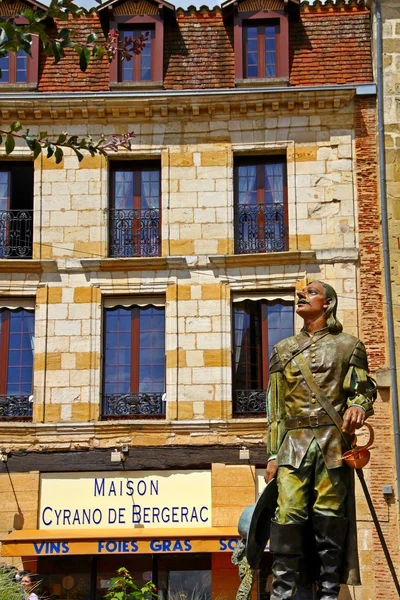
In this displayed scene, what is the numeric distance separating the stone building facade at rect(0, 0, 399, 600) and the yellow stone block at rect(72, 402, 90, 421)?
0.11 ft

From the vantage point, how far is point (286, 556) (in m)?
8.45

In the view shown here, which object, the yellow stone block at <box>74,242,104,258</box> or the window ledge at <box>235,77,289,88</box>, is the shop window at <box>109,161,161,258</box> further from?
the window ledge at <box>235,77,289,88</box>

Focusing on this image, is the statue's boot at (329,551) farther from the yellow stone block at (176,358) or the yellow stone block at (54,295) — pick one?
the yellow stone block at (54,295)

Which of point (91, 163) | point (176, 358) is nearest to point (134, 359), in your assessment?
point (176, 358)

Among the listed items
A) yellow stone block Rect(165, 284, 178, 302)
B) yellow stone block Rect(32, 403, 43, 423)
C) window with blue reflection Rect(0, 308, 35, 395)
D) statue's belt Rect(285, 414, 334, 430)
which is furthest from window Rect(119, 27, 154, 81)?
statue's belt Rect(285, 414, 334, 430)

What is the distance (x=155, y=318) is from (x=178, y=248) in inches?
51.8

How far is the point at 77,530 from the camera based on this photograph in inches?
790

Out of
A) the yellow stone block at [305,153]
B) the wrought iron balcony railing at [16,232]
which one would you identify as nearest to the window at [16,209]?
the wrought iron balcony railing at [16,232]

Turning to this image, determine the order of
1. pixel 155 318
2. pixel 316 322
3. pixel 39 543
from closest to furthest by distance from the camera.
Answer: pixel 316 322 < pixel 39 543 < pixel 155 318

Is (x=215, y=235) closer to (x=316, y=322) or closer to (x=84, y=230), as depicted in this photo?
(x=84, y=230)

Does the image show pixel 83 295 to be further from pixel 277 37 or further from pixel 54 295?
pixel 277 37

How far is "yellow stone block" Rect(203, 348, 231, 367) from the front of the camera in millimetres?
20484

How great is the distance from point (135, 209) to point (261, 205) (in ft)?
7.51

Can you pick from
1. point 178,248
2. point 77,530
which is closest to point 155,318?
point 178,248
